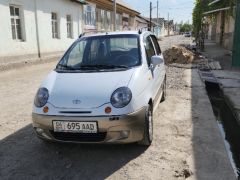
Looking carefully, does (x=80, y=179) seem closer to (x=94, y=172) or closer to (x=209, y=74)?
(x=94, y=172)

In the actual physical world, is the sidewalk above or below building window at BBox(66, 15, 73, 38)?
below

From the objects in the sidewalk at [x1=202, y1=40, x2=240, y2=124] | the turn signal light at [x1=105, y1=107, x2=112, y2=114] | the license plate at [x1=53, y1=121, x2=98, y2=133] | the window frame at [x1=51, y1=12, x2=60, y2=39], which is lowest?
the sidewalk at [x1=202, y1=40, x2=240, y2=124]

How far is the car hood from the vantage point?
153 inches

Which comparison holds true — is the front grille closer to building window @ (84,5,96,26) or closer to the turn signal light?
the turn signal light

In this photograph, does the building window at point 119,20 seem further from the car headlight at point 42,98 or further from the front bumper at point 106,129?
the front bumper at point 106,129

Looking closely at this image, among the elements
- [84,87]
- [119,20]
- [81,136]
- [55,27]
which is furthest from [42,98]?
[119,20]

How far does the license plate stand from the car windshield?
1166 millimetres

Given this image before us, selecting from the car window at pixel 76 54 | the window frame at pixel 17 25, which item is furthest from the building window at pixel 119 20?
the car window at pixel 76 54

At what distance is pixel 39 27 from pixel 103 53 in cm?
1169

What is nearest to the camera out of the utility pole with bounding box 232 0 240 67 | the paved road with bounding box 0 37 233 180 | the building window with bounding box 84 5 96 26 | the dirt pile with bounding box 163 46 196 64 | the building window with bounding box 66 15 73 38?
the paved road with bounding box 0 37 233 180

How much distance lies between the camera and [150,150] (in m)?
4.34

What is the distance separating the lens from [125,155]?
4.17 m

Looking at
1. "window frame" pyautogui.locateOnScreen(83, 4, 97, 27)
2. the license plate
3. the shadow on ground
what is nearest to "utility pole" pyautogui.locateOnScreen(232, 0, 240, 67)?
the shadow on ground

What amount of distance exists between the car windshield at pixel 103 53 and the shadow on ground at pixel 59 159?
127 cm
